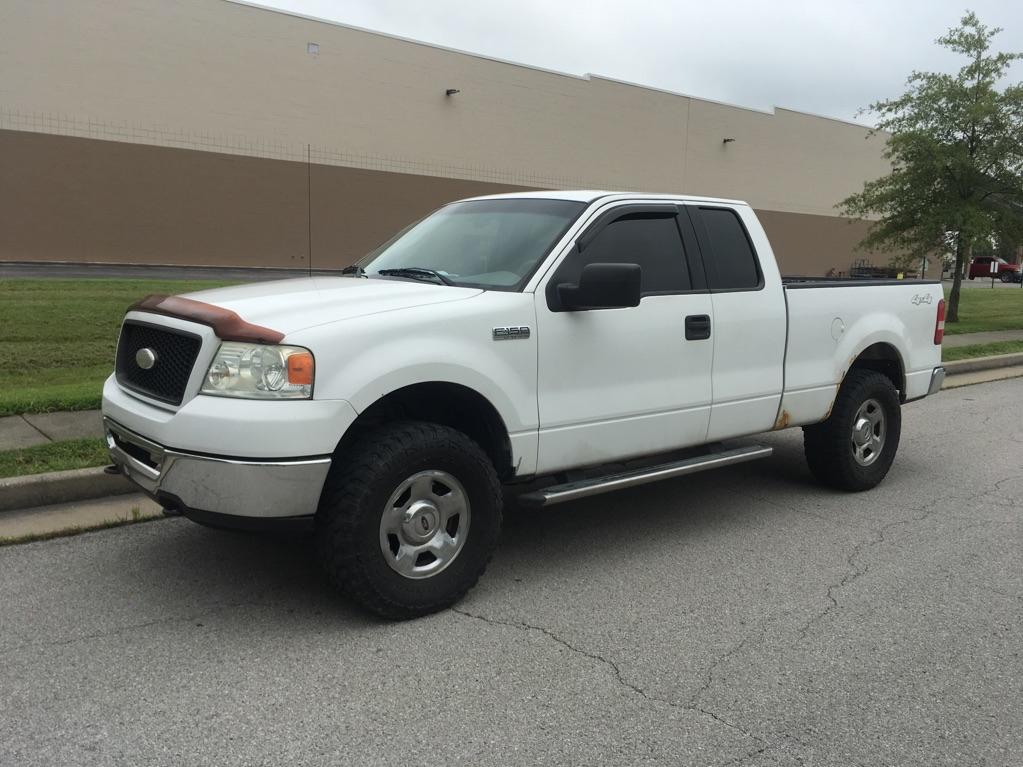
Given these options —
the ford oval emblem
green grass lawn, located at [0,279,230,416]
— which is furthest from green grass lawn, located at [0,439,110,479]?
the ford oval emblem

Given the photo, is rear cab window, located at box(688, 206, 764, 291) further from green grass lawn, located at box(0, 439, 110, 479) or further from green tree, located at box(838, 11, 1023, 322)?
green tree, located at box(838, 11, 1023, 322)

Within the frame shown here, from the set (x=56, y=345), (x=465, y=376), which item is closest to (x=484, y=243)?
(x=465, y=376)

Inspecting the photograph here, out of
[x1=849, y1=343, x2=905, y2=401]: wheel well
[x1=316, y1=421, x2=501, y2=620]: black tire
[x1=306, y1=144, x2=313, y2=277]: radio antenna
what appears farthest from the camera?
[x1=306, y1=144, x2=313, y2=277]: radio antenna

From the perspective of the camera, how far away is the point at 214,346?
12.2ft

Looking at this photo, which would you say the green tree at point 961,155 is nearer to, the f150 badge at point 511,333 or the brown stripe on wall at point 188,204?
the brown stripe on wall at point 188,204

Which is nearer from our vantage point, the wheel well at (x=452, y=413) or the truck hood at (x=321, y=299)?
the truck hood at (x=321, y=299)

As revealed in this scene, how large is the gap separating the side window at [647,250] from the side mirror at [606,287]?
0.35 meters

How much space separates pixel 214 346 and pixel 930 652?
3289 mm

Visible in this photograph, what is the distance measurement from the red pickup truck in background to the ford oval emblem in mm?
53335

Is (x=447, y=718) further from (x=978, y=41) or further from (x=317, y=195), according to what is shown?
(x=317, y=195)

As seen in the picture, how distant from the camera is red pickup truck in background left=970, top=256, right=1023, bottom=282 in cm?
5082

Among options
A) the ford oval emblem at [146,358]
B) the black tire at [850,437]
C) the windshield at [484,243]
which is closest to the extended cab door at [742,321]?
the black tire at [850,437]

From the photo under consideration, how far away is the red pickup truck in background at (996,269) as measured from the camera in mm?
50822

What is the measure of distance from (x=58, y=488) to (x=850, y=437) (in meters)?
5.09
